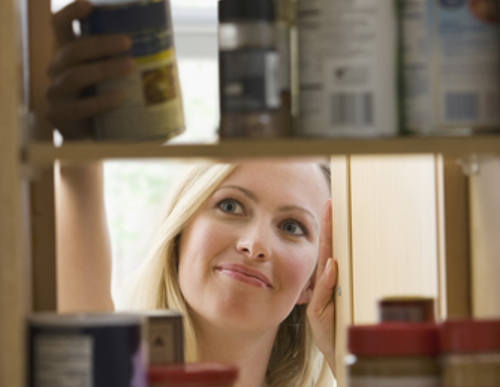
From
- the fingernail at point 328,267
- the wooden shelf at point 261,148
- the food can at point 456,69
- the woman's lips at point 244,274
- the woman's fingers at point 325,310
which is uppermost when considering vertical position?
the food can at point 456,69

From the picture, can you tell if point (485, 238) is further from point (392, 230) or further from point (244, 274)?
point (244, 274)

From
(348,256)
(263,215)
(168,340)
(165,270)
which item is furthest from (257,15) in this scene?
(165,270)

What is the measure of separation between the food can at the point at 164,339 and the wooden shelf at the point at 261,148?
21cm

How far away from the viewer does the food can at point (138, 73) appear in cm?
96

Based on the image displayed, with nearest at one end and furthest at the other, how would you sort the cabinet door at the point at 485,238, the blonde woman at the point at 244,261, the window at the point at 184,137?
the cabinet door at the point at 485,238 < the blonde woman at the point at 244,261 < the window at the point at 184,137

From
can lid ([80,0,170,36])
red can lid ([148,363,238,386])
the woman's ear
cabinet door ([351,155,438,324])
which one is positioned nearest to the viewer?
red can lid ([148,363,238,386])

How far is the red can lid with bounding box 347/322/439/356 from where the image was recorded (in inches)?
34.5

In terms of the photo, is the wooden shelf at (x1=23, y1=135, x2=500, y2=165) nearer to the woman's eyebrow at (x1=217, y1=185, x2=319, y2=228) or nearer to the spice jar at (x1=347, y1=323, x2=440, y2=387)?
the spice jar at (x1=347, y1=323, x2=440, y2=387)

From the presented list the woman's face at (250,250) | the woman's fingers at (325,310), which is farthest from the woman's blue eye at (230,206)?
the woman's fingers at (325,310)

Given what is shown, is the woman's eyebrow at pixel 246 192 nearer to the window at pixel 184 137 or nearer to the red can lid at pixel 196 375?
the red can lid at pixel 196 375

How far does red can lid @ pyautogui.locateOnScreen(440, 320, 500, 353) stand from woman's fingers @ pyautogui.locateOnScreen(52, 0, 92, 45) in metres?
0.53

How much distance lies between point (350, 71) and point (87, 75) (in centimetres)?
29

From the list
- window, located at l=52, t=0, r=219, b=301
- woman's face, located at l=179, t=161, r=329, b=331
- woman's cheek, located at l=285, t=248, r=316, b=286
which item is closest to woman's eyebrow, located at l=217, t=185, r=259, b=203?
woman's face, located at l=179, t=161, r=329, b=331

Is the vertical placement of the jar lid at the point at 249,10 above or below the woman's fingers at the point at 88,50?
above
